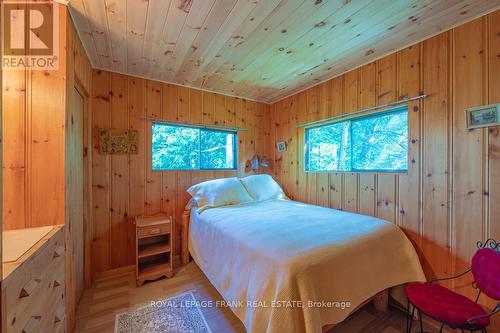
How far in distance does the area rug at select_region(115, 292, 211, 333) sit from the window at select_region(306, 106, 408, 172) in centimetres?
216

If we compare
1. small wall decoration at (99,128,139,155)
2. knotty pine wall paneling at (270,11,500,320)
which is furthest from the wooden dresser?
knotty pine wall paneling at (270,11,500,320)

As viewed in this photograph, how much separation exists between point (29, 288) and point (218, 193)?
A: 5.88 ft

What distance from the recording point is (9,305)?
706mm

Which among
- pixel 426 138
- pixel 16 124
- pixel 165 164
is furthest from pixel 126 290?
pixel 426 138

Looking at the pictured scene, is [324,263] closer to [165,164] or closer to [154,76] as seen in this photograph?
→ [165,164]

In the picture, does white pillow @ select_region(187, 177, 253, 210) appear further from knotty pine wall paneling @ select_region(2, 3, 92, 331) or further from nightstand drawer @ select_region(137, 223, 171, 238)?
knotty pine wall paneling @ select_region(2, 3, 92, 331)

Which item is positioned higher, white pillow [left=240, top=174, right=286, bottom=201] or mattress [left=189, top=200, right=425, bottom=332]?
white pillow [left=240, top=174, right=286, bottom=201]

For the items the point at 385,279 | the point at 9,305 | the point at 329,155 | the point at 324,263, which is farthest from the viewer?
the point at 329,155

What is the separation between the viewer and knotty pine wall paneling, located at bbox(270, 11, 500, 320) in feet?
4.83

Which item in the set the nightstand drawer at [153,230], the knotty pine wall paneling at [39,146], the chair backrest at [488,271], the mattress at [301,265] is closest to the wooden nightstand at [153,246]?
the nightstand drawer at [153,230]

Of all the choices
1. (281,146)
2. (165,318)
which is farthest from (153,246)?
(281,146)

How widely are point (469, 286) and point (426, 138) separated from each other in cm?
119

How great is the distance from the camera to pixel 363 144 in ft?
7.55

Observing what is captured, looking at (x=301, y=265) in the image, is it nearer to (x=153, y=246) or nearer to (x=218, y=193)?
(x=218, y=193)
